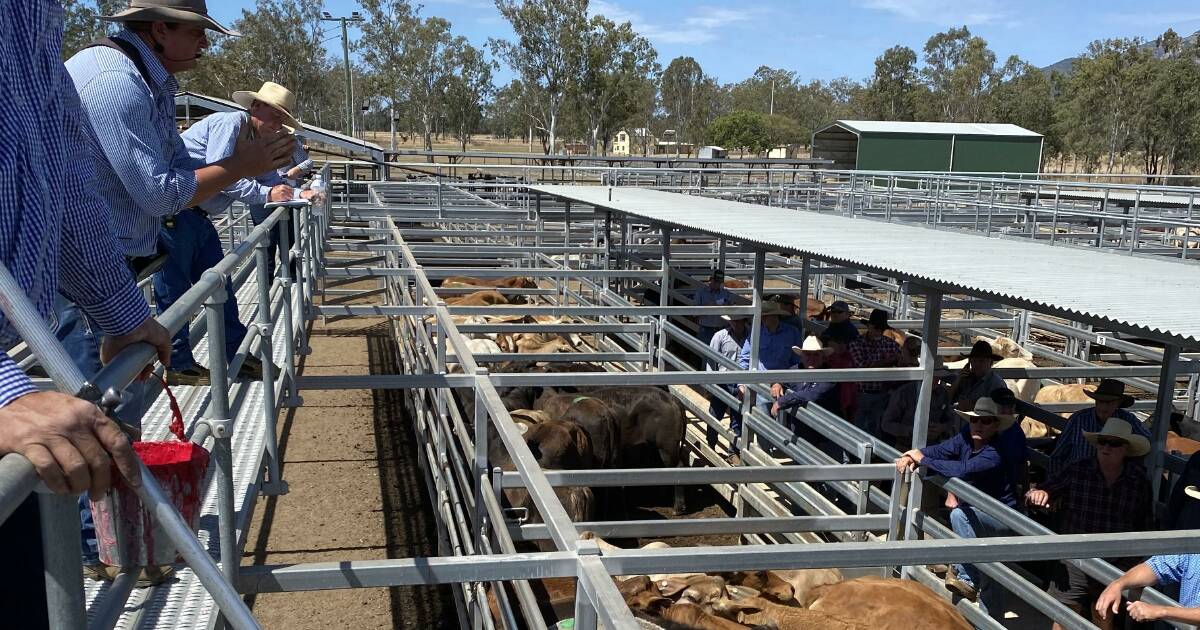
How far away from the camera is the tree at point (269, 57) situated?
52312 millimetres

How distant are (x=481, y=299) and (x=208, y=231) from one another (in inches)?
288

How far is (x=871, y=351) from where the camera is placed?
8.09 meters

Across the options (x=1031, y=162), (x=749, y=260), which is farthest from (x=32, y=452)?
(x=1031, y=162)

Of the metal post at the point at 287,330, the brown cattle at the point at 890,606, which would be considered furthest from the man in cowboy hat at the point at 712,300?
the metal post at the point at 287,330

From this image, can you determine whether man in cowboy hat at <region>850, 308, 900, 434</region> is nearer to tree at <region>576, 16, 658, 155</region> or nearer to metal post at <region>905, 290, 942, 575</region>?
metal post at <region>905, 290, 942, 575</region>

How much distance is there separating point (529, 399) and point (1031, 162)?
1398 inches

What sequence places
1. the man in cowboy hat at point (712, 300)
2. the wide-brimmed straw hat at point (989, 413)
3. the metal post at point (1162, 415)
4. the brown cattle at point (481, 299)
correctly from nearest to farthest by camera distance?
the wide-brimmed straw hat at point (989, 413)
the metal post at point (1162, 415)
the man in cowboy hat at point (712, 300)
the brown cattle at point (481, 299)

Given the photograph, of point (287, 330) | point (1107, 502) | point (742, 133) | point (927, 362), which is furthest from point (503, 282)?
point (742, 133)

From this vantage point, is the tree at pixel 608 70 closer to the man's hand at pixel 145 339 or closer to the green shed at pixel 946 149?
the green shed at pixel 946 149

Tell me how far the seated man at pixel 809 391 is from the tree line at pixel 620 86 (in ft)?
115

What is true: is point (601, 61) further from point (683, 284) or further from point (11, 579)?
point (11, 579)

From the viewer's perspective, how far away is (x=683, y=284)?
16.0 m

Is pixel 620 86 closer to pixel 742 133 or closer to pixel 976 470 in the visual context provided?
pixel 742 133

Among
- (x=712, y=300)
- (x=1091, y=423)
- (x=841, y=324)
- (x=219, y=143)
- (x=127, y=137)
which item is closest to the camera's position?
(x=127, y=137)
